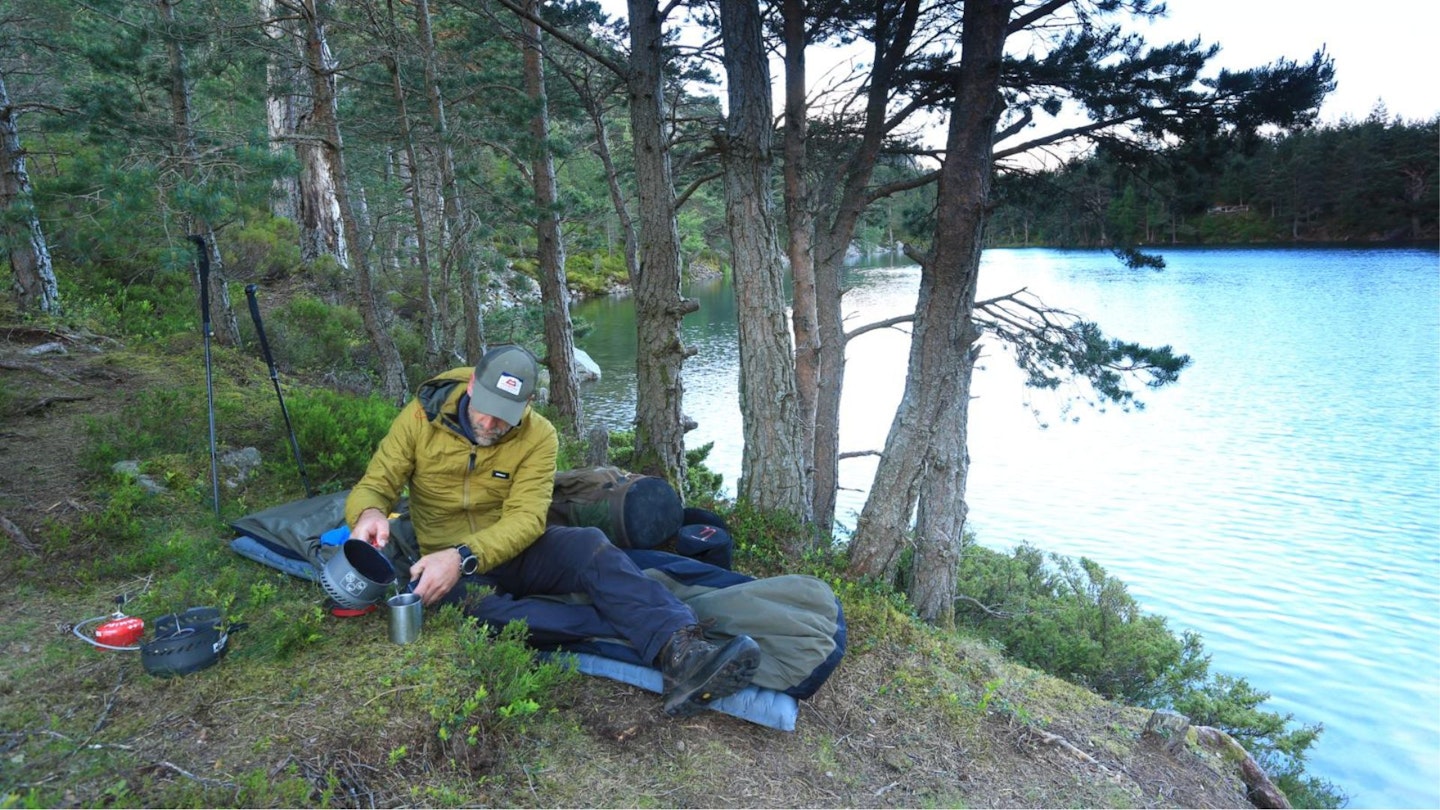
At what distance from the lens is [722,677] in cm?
303

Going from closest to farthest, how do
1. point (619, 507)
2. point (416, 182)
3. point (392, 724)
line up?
point (392, 724) < point (619, 507) < point (416, 182)

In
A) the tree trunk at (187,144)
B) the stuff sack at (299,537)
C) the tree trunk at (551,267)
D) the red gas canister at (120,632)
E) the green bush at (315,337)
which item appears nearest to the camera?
the red gas canister at (120,632)

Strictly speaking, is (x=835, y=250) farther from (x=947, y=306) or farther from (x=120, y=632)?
(x=120, y=632)

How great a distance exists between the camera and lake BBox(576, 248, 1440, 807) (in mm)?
9102

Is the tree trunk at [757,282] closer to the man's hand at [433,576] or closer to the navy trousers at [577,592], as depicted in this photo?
the navy trousers at [577,592]

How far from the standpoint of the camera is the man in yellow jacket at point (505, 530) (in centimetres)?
327

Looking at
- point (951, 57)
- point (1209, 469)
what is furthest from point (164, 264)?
point (1209, 469)

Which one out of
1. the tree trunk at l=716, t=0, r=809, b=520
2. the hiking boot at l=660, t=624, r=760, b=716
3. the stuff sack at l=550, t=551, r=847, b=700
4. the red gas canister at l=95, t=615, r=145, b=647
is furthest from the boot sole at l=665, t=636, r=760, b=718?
the tree trunk at l=716, t=0, r=809, b=520

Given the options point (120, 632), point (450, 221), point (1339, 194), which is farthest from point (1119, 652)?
point (1339, 194)

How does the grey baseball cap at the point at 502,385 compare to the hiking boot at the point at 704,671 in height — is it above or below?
above

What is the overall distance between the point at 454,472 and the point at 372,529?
473 mm

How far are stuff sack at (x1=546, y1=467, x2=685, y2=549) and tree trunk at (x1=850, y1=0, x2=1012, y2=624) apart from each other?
2.41 meters

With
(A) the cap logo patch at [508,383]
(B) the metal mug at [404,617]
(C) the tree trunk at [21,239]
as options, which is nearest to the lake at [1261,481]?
(A) the cap logo patch at [508,383]

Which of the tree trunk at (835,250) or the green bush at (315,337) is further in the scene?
the green bush at (315,337)
